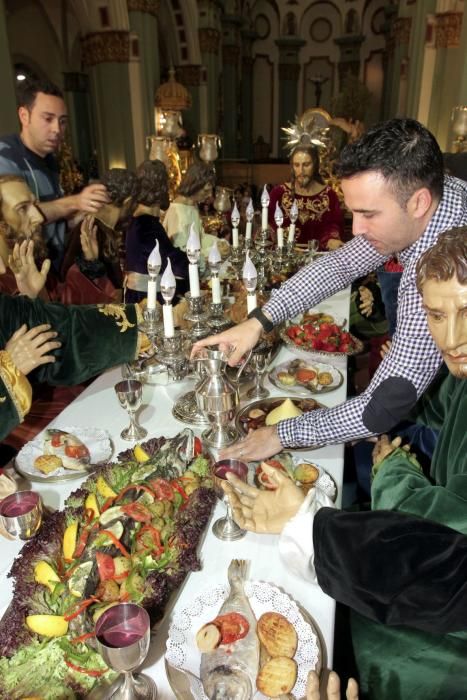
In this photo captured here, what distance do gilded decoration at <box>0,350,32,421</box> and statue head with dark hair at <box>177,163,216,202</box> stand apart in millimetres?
3537

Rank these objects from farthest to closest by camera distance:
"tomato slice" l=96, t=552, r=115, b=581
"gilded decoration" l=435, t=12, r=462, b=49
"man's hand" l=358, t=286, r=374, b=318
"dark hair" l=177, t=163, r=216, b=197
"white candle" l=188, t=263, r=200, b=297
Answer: "gilded decoration" l=435, t=12, r=462, b=49 → "dark hair" l=177, t=163, r=216, b=197 → "man's hand" l=358, t=286, r=374, b=318 → "white candle" l=188, t=263, r=200, b=297 → "tomato slice" l=96, t=552, r=115, b=581

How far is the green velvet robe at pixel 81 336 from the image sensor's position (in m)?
2.22

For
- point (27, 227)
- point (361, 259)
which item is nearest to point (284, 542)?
point (361, 259)

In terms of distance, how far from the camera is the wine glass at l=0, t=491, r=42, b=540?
1.31 metres

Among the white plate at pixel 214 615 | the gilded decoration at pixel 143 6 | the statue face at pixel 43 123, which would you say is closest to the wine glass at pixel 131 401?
the white plate at pixel 214 615

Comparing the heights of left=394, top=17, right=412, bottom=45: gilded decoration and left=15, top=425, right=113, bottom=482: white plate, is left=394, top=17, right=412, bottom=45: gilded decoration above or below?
above

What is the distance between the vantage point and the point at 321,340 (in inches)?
104

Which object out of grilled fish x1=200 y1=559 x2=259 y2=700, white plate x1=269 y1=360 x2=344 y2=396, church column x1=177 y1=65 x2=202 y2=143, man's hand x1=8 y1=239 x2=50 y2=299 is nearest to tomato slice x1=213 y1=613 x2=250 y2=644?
grilled fish x1=200 y1=559 x2=259 y2=700

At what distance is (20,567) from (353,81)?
17036 mm

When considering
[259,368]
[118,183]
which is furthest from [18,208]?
[259,368]

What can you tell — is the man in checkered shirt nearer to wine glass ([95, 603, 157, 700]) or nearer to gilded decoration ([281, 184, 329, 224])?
wine glass ([95, 603, 157, 700])

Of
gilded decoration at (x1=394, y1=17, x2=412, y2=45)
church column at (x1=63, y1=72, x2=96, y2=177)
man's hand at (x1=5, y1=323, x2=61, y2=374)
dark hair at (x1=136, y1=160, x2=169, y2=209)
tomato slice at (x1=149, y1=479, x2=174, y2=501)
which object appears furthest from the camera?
church column at (x1=63, y1=72, x2=96, y2=177)

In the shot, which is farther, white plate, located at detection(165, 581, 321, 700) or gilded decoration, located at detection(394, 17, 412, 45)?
gilded decoration, located at detection(394, 17, 412, 45)

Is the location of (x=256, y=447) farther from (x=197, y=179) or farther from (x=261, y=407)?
(x=197, y=179)
